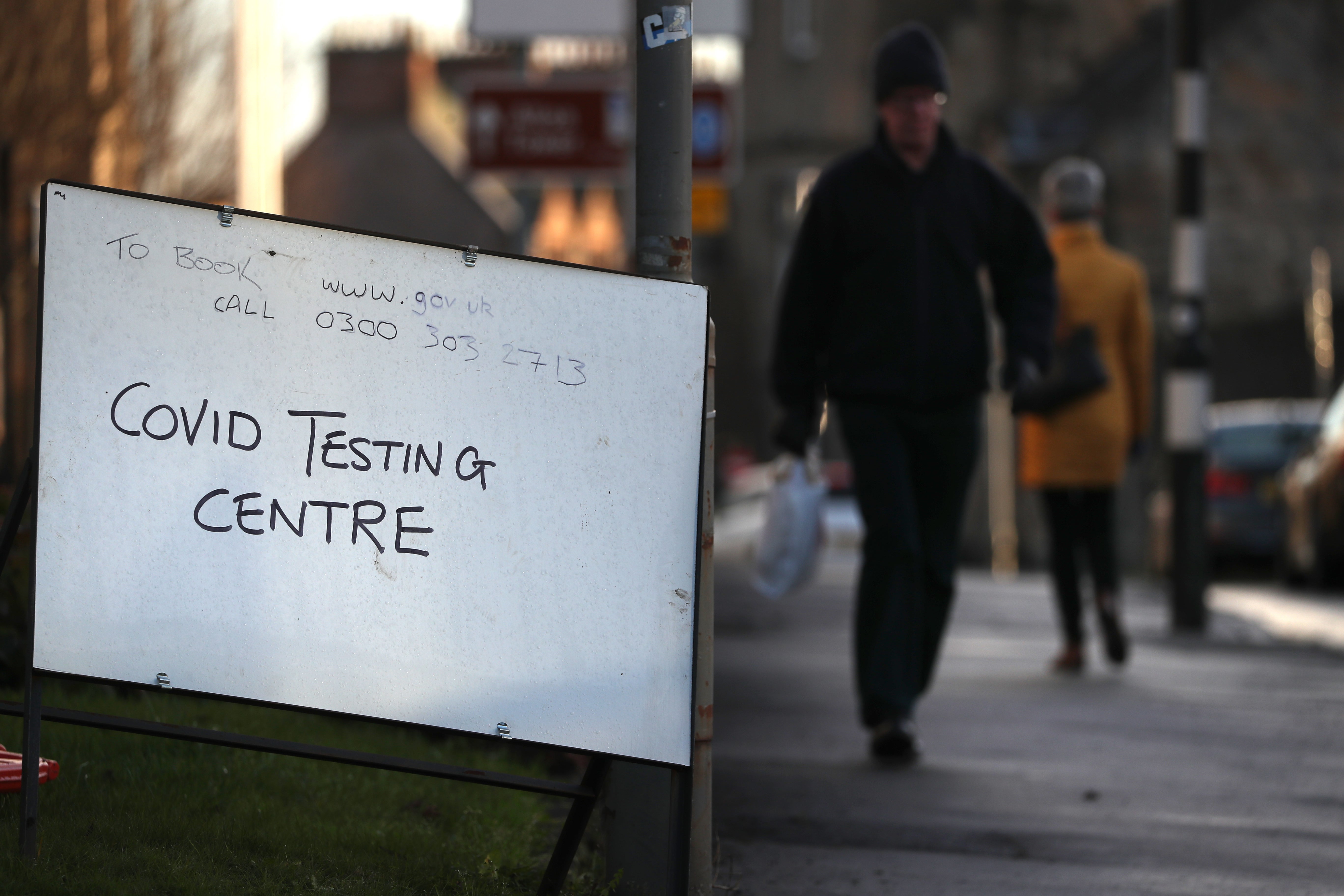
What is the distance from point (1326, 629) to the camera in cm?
1104

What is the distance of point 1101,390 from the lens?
805 centimetres

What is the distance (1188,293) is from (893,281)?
5.40 m

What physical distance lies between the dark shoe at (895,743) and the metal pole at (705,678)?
6.85 ft

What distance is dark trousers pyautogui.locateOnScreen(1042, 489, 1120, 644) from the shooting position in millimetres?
8102

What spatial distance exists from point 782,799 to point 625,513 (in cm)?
176

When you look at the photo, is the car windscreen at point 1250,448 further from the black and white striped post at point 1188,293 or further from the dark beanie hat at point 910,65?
the dark beanie hat at point 910,65

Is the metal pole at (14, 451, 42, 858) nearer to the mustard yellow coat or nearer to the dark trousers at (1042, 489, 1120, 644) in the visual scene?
the mustard yellow coat

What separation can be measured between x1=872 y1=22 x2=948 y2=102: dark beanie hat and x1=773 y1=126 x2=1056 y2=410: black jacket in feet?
0.62

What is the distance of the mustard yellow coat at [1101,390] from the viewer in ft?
26.1

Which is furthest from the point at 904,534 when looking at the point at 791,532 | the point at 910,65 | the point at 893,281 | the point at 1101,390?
the point at 1101,390

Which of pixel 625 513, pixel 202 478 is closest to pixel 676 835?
pixel 625 513

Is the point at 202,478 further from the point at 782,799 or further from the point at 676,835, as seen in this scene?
the point at 782,799

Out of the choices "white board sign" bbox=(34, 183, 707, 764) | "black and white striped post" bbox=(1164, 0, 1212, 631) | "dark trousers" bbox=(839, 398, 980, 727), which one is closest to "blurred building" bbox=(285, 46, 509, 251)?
"black and white striped post" bbox=(1164, 0, 1212, 631)

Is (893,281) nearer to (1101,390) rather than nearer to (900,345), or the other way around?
(900,345)
